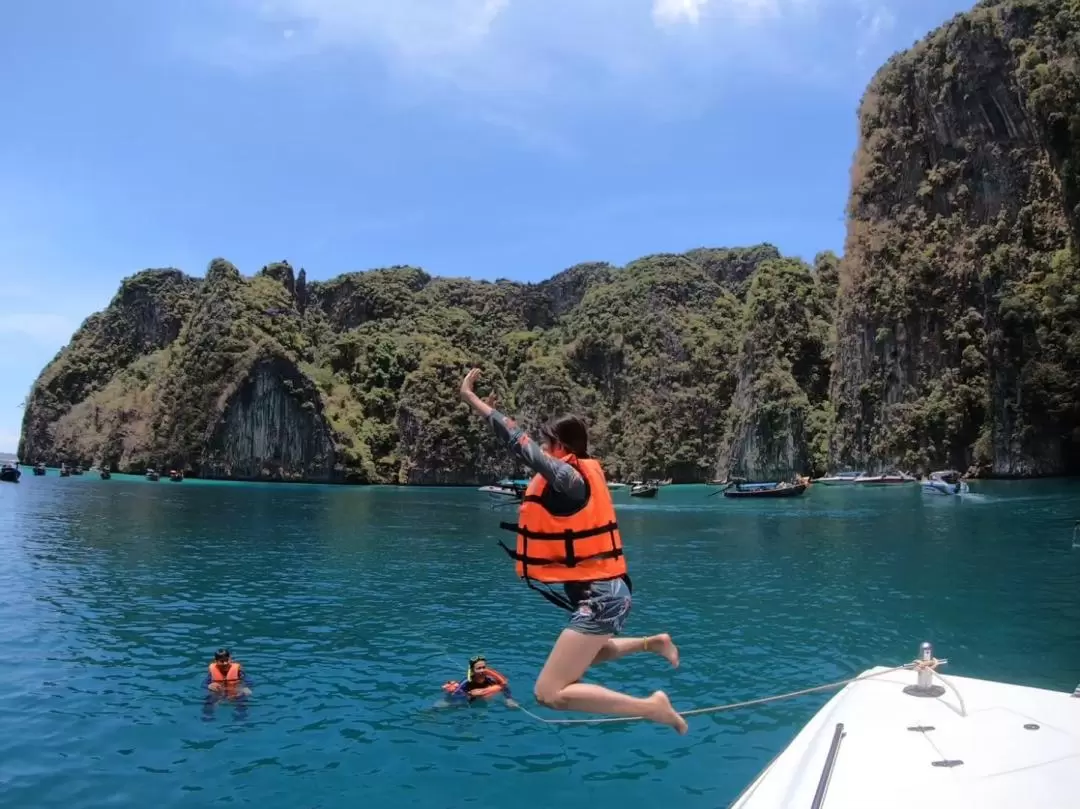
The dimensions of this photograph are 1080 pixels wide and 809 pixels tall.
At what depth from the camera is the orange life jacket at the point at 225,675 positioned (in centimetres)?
1496

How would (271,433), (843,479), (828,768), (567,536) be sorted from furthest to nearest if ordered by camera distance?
1. (271,433)
2. (843,479)
3. (828,768)
4. (567,536)

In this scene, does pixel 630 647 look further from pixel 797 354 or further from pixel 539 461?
pixel 797 354

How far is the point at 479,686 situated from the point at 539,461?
Answer: 1055cm

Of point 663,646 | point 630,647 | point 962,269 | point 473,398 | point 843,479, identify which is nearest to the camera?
point 473,398

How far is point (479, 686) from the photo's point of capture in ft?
48.1

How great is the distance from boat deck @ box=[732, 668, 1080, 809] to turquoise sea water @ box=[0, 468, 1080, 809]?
12.0 feet

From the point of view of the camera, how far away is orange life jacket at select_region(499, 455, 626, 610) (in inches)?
220

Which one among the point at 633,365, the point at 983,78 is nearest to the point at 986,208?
the point at 983,78

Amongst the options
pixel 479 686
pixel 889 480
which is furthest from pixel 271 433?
pixel 479 686

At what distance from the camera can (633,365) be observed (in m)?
166

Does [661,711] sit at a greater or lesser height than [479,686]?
greater

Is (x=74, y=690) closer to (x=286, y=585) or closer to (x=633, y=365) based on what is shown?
(x=286, y=585)

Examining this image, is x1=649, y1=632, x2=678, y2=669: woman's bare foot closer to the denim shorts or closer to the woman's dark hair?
the denim shorts

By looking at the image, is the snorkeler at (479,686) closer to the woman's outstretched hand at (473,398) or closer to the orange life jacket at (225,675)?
the orange life jacket at (225,675)
